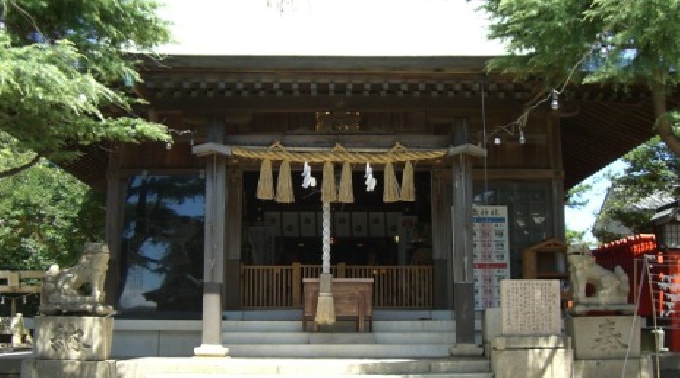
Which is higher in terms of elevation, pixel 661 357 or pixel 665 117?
pixel 665 117

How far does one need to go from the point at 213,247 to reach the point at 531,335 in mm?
4809

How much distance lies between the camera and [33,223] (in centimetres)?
2370

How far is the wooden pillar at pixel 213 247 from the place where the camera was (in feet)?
35.2

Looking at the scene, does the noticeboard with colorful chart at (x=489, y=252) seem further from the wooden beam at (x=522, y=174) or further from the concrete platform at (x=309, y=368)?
the concrete platform at (x=309, y=368)

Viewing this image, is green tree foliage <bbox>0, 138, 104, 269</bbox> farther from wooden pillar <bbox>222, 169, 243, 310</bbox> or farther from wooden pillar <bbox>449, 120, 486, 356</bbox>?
wooden pillar <bbox>449, 120, 486, 356</bbox>

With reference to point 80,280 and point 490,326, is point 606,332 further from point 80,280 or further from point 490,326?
point 80,280

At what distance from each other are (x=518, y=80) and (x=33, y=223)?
61.0 feet

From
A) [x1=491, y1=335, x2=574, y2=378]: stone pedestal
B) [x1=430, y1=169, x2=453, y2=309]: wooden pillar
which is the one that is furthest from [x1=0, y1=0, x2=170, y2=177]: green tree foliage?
[x1=430, y1=169, x2=453, y2=309]: wooden pillar

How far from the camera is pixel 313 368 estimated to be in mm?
9984

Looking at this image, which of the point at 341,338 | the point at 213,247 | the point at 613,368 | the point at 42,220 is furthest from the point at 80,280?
the point at 42,220

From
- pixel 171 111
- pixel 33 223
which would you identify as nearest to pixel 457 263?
pixel 171 111

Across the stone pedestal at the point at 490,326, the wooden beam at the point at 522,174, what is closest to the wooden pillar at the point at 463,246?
the stone pedestal at the point at 490,326

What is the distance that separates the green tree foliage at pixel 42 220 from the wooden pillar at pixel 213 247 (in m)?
12.7

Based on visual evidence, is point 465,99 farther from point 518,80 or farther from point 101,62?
point 101,62
